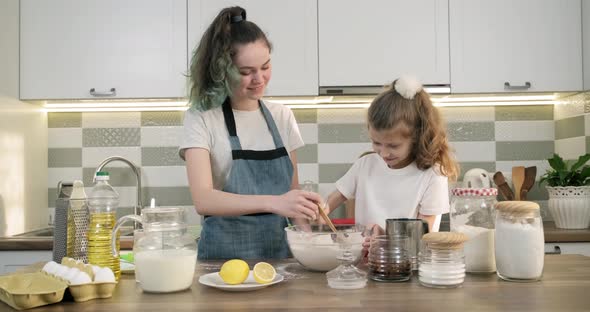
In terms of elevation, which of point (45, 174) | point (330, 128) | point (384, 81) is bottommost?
point (45, 174)

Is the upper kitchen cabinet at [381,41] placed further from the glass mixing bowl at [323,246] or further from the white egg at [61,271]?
the white egg at [61,271]

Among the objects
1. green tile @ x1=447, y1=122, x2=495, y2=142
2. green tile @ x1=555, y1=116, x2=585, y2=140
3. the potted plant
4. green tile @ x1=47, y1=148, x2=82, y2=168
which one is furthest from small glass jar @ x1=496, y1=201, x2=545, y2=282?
green tile @ x1=47, y1=148, x2=82, y2=168

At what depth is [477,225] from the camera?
4.49 feet

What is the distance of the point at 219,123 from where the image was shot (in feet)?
6.11

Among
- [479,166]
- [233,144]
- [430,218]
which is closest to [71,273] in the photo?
[233,144]

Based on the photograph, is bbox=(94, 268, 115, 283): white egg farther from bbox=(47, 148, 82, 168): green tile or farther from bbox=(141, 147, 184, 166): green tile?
bbox=(47, 148, 82, 168): green tile

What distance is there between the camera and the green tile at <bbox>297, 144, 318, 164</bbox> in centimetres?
311

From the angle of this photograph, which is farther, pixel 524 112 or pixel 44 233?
pixel 524 112

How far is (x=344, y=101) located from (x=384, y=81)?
0.32 meters

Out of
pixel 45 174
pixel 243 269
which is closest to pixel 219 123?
pixel 243 269

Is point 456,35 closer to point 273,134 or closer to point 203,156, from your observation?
point 273,134

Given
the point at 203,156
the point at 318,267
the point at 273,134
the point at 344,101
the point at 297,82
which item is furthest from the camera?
the point at 344,101

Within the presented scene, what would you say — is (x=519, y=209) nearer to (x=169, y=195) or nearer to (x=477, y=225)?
(x=477, y=225)

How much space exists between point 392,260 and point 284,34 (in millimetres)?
1693
